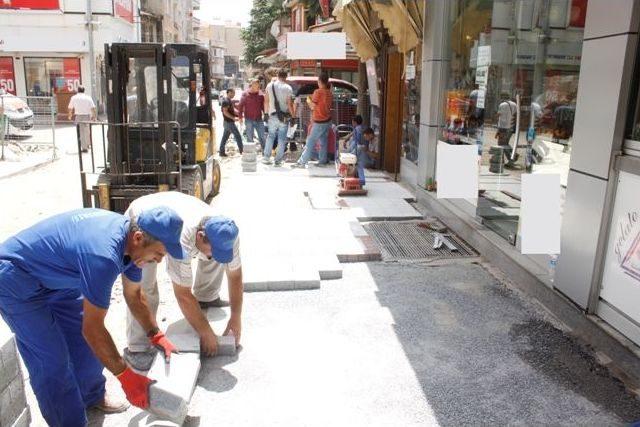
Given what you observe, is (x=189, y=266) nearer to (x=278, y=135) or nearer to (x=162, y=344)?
(x=162, y=344)

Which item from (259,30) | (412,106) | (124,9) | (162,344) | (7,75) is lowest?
(162,344)

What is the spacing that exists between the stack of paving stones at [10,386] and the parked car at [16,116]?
14282mm

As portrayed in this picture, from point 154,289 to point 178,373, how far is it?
967 millimetres

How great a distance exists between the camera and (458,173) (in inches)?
236

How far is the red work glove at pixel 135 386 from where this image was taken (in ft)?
9.61

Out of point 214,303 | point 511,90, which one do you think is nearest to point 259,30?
point 511,90

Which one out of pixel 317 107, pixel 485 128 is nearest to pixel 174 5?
pixel 317 107

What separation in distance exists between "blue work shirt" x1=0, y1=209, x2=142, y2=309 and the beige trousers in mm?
1029

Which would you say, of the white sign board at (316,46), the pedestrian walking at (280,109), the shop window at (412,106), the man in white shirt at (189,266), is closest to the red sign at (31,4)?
the white sign board at (316,46)

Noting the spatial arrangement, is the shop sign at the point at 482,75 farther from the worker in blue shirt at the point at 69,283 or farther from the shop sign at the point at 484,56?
the worker in blue shirt at the point at 69,283

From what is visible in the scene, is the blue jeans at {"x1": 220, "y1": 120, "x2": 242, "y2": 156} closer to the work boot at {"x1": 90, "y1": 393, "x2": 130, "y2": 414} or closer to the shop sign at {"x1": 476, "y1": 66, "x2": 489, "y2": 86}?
the shop sign at {"x1": 476, "y1": 66, "x2": 489, "y2": 86}

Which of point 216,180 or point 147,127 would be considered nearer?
point 147,127

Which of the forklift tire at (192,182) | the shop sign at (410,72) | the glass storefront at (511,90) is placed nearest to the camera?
the glass storefront at (511,90)

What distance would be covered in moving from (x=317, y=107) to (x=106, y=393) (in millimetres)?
8560
